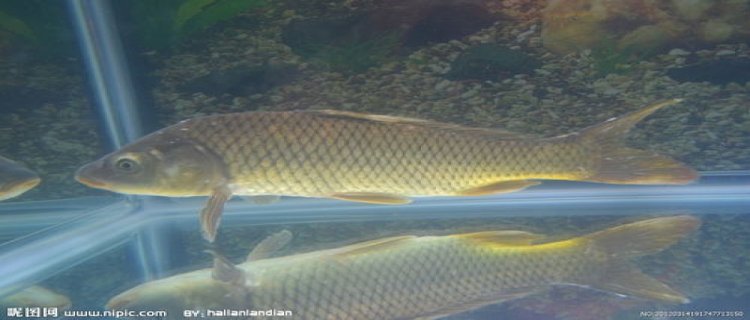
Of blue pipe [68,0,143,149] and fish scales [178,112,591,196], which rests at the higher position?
blue pipe [68,0,143,149]

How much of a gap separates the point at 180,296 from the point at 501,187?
107 cm

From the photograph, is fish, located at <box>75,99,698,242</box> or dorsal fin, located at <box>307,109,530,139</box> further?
dorsal fin, located at <box>307,109,530,139</box>

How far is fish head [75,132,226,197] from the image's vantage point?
5.61 ft

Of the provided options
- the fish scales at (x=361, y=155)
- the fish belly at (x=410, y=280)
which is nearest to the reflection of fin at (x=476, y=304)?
the fish belly at (x=410, y=280)

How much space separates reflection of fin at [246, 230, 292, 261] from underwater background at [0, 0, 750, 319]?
1.9 inches

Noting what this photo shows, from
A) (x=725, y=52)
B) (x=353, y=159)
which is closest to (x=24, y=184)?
(x=353, y=159)

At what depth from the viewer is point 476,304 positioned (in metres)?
1.27

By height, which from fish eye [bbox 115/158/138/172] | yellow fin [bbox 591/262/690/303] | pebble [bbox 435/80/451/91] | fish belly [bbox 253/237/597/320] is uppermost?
pebble [bbox 435/80/451/91]

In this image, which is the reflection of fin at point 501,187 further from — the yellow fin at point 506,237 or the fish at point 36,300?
the fish at point 36,300

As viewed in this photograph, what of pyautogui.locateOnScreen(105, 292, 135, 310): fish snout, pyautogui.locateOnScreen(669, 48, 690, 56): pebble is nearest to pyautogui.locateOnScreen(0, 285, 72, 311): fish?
pyautogui.locateOnScreen(105, 292, 135, 310): fish snout

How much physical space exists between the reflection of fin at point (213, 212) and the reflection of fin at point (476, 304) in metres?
0.75

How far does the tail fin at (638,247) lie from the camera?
1.33 metres

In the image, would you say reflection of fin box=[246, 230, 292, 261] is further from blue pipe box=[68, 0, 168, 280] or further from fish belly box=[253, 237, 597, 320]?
blue pipe box=[68, 0, 168, 280]

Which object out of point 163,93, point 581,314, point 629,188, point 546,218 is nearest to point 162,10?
point 163,93
